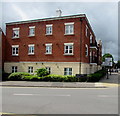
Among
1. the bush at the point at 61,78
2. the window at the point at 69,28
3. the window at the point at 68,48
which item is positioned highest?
the window at the point at 69,28

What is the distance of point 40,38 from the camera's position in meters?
21.0

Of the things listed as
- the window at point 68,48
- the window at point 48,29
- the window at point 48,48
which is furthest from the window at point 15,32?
the window at point 68,48

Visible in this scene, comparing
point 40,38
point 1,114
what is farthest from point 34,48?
point 1,114

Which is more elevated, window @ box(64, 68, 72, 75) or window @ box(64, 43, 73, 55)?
window @ box(64, 43, 73, 55)

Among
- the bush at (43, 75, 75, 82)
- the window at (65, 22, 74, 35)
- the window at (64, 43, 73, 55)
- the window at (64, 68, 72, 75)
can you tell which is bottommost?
the bush at (43, 75, 75, 82)

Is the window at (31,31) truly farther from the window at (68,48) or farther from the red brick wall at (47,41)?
the window at (68,48)

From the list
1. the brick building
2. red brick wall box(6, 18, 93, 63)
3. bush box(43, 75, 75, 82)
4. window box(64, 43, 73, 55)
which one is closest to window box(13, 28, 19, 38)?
the brick building

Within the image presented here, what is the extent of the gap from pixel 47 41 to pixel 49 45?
0.73 meters

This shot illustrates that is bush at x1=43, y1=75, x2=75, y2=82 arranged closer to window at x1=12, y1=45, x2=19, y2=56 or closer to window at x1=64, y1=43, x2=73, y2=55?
window at x1=64, y1=43, x2=73, y2=55

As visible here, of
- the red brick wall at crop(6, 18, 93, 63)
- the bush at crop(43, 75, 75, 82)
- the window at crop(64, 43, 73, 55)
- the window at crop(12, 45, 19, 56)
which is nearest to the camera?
the bush at crop(43, 75, 75, 82)

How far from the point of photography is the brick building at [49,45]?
19000 mm

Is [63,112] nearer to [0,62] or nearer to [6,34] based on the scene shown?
[0,62]

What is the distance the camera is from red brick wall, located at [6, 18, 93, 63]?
62.5 feet

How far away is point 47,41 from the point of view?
2062 cm
